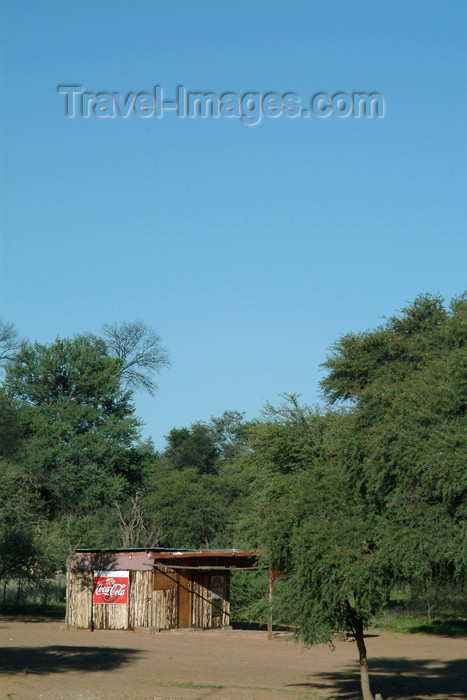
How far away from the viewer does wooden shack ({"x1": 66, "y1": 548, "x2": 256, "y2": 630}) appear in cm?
3697

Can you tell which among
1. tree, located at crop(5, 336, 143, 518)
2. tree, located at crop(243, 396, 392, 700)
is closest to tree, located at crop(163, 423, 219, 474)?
tree, located at crop(5, 336, 143, 518)

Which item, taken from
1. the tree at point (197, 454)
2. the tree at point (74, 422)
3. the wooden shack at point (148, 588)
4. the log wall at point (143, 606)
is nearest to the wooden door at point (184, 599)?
the wooden shack at point (148, 588)

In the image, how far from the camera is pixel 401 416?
57.3ft

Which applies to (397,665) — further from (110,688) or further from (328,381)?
(328,381)

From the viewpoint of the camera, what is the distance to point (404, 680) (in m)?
24.4

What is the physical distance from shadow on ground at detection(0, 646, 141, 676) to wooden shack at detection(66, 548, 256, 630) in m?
6.46

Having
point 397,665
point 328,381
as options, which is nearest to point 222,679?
point 397,665

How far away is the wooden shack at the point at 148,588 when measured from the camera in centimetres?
3697

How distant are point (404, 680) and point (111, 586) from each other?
56.1 ft

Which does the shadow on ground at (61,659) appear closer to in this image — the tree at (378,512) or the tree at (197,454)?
the tree at (378,512)

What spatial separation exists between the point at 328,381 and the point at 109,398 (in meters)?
21.9

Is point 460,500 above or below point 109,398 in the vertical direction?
below

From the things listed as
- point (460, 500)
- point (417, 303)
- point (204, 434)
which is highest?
point (417, 303)

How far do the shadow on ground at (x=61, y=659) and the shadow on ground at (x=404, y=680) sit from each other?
267 inches
